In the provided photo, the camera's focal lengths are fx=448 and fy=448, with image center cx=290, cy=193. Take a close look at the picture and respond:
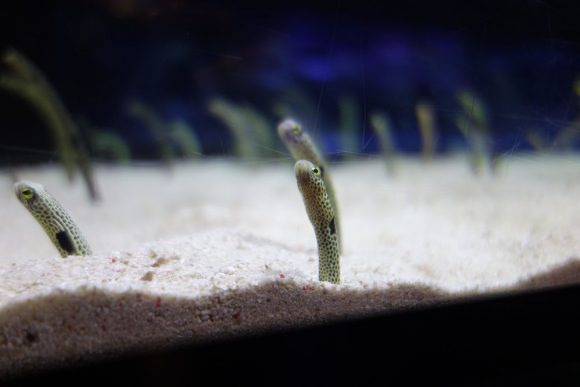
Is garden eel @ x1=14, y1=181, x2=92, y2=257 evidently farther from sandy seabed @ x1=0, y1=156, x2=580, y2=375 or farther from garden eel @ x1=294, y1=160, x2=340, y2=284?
garden eel @ x1=294, y1=160, x2=340, y2=284

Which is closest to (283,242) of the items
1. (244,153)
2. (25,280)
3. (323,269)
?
(323,269)

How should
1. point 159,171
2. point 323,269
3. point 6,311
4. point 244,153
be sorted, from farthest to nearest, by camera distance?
point 159,171 → point 244,153 → point 323,269 → point 6,311

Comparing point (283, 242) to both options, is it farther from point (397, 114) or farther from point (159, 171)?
point (159, 171)

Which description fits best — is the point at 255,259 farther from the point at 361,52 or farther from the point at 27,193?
the point at 361,52

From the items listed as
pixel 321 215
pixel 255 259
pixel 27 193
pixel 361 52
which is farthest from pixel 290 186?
pixel 27 193

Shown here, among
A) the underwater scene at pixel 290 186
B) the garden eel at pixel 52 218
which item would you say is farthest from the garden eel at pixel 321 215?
the garden eel at pixel 52 218

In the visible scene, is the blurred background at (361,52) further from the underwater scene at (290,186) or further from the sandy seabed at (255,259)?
the sandy seabed at (255,259)

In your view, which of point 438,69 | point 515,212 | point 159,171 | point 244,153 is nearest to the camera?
point 438,69
